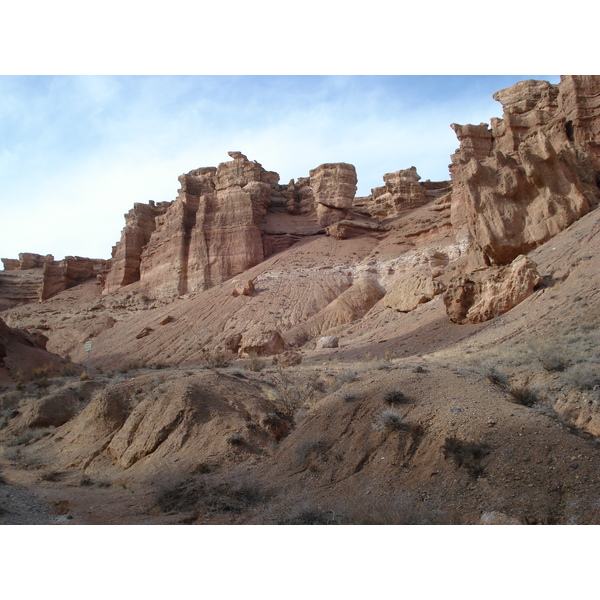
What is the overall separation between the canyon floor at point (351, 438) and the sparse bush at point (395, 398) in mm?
18

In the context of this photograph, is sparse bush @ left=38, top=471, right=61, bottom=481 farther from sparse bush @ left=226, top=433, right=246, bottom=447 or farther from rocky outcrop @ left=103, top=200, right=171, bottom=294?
rocky outcrop @ left=103, top=200, right=171, bottom=294

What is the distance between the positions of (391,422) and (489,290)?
12927mm

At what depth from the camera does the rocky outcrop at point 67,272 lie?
2420 inches

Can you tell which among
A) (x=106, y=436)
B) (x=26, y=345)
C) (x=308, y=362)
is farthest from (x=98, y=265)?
(x=106, y=436)

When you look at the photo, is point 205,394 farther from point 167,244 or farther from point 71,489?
point 167,244

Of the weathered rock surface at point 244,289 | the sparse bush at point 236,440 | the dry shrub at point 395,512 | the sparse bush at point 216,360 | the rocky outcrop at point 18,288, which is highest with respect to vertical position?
the rocky outcrop at point 18,288

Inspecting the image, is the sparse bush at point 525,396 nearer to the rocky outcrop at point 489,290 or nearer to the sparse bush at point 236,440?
the sparse bush at point 236,440

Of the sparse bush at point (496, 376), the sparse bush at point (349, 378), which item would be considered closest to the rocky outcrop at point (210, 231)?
the sparse bush at point (349, 378)

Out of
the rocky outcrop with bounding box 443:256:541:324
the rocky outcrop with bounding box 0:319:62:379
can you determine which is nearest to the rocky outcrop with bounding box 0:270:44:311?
the rocky outcrop with bounding box 0:319:62:379

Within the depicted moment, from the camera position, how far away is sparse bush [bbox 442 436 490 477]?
6926mm

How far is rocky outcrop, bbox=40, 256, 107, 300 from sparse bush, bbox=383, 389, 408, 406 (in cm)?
5895

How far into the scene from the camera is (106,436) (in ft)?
40.8

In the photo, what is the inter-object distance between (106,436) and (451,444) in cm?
863

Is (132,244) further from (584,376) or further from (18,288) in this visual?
(584,376)
